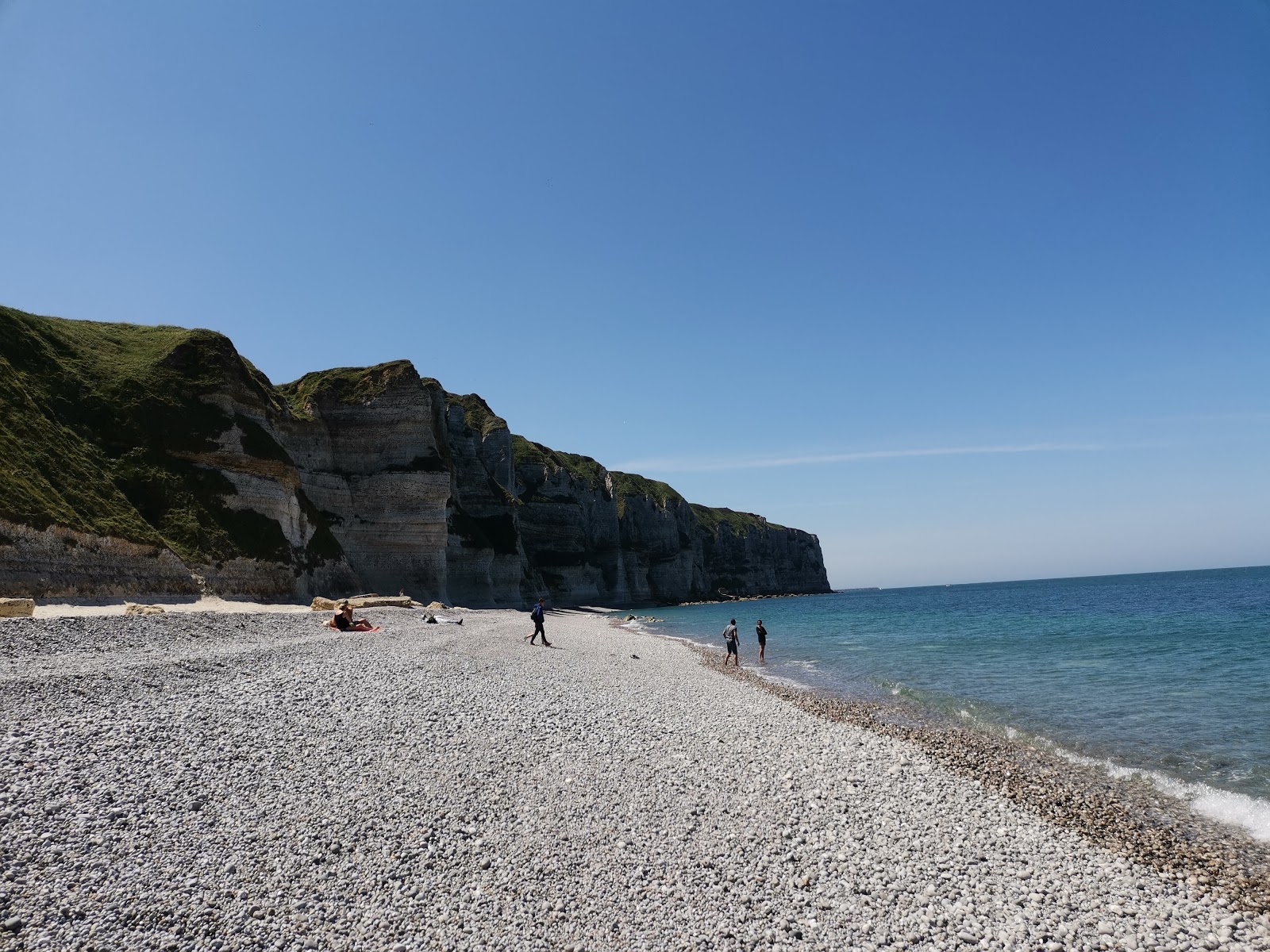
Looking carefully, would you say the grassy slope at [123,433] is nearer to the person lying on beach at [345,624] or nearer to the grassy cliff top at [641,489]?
the person lying on beach at [345,624]

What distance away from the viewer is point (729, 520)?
164 metres

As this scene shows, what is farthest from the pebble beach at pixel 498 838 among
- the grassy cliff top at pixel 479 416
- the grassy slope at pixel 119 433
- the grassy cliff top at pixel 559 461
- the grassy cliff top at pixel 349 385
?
the grassy cliff top at pixel 559 461

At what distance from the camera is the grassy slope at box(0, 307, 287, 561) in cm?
2772

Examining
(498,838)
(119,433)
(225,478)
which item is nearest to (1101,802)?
(498,838)

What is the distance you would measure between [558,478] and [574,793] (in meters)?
93.5

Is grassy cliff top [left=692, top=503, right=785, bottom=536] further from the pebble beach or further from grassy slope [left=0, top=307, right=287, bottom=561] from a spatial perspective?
the pebble beach

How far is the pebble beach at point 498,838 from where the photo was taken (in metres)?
6.27

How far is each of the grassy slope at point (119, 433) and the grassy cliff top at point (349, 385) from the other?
42.8 feet

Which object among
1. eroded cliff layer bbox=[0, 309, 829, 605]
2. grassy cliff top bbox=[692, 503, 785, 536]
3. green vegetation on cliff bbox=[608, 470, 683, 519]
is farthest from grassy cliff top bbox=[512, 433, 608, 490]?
grassy cliff top bbox=[692, 503, 785, 536]

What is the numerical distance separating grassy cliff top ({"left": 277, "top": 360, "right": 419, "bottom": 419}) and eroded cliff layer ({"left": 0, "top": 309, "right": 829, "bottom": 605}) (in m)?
0.16

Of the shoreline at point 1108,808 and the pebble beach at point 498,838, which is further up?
the pebble beach at point 498,838

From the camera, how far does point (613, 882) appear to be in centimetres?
719

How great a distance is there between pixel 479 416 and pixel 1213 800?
8532 centimetres

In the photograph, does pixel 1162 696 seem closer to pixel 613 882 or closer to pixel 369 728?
pixel 613 882
